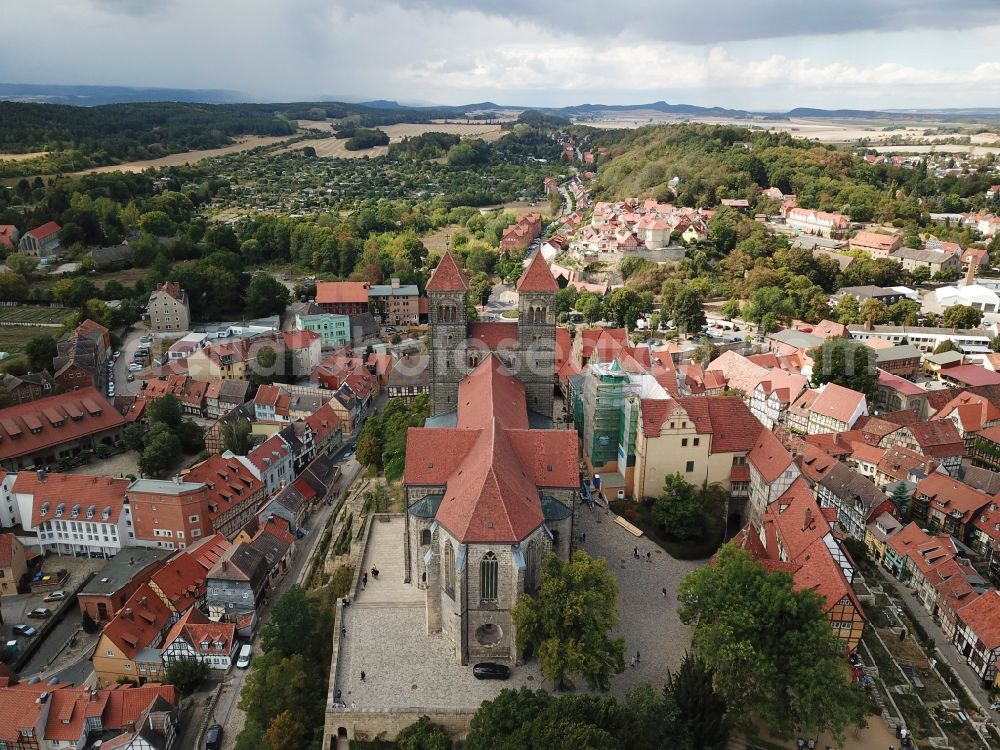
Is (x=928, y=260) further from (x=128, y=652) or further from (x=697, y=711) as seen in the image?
(x=128, y=652)

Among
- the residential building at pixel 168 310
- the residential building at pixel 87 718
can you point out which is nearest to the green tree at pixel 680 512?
the residential building at pixel 87 718

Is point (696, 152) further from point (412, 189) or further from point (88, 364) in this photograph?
point (88, 364)

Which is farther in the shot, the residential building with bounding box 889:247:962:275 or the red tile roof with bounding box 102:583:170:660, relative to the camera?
the residential building with bounding box 889:247:962:275

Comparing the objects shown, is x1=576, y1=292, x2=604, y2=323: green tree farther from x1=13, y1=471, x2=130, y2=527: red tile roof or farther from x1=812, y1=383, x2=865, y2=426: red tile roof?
x1=13, y1=471, x2=130, y2=527: red tile roof

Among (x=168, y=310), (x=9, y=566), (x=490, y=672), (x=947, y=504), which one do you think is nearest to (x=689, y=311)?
(x=947, y=504)

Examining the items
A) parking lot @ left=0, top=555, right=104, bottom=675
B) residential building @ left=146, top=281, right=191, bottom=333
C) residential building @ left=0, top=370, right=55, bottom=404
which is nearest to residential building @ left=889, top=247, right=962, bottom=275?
residential building @ left=146, top=281, right=191, bottom=333

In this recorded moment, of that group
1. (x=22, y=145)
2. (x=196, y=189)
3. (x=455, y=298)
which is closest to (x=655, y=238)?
(x=455, y=298)

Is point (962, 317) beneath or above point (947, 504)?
above
